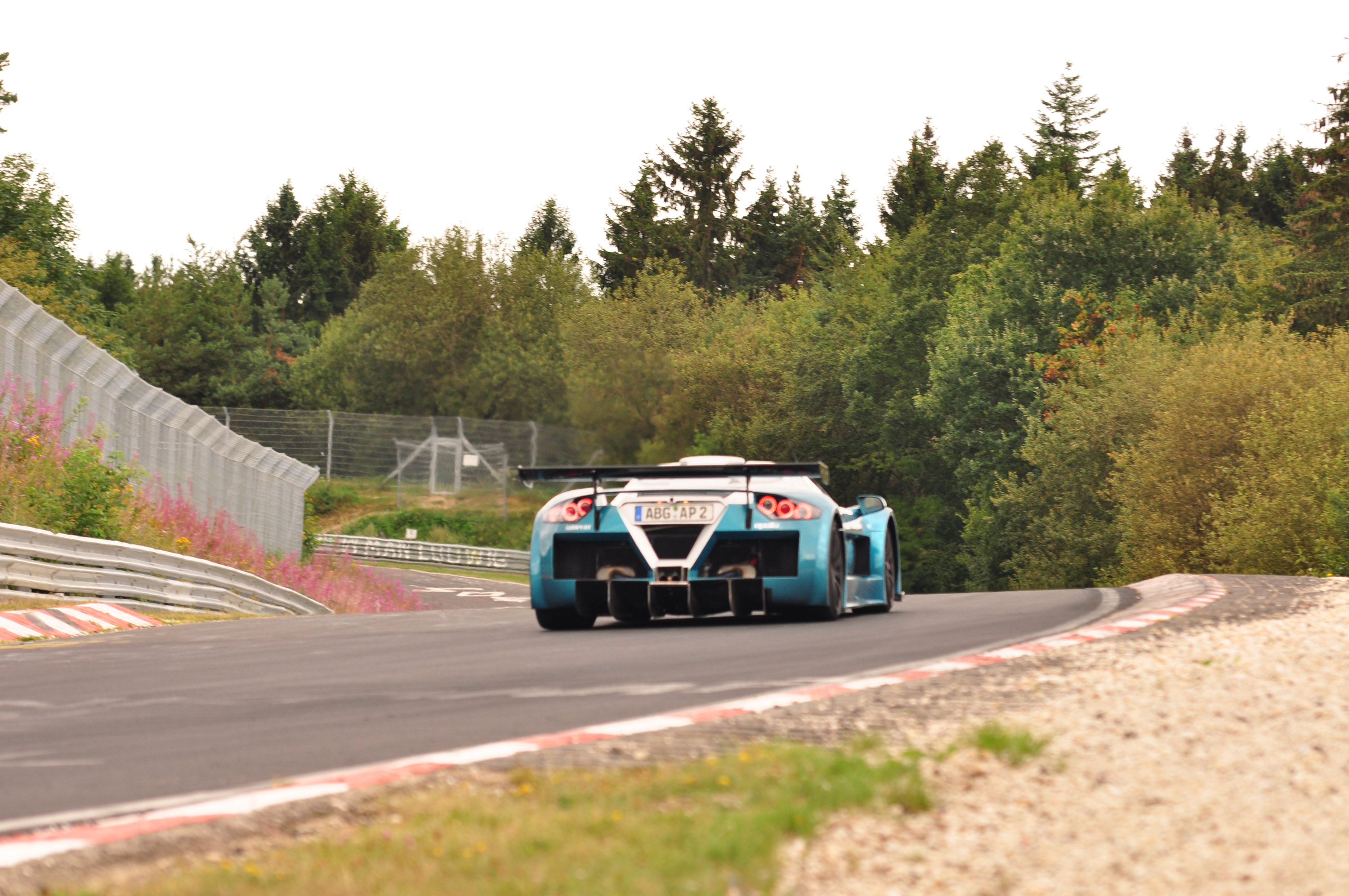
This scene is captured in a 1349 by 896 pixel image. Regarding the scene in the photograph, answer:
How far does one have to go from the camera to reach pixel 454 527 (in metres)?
54.2

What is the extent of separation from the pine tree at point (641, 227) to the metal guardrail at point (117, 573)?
6435cm

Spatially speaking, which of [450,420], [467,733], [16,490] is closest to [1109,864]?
[467,733]

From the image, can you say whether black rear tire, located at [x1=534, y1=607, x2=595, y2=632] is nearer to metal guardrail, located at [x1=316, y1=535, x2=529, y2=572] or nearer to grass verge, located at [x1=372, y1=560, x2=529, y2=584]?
grass verge, located at [x1=372, y1=560, x2=529, y2=584]

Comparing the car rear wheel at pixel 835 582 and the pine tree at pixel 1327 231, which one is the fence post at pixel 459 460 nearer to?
the pine tree at pixel 1327 231

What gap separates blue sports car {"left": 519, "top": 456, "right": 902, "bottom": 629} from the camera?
11078 mm

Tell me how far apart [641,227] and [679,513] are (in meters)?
72.6

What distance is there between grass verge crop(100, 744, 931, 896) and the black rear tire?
23.2 ft

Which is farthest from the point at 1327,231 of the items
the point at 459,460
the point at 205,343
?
the point at 205,343

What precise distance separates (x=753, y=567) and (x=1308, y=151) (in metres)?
46.5

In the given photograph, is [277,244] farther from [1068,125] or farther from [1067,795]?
[1067,795]

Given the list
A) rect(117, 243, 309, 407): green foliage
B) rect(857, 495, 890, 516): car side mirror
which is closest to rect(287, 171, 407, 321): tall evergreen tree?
rect(117, 243, 309, 407): green foliage

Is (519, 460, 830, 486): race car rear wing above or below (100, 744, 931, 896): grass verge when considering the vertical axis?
above

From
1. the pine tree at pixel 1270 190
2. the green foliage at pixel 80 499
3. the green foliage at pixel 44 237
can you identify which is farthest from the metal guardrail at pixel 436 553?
the pine tree at pixel 1270 190

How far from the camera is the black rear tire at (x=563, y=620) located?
11.9 metres
